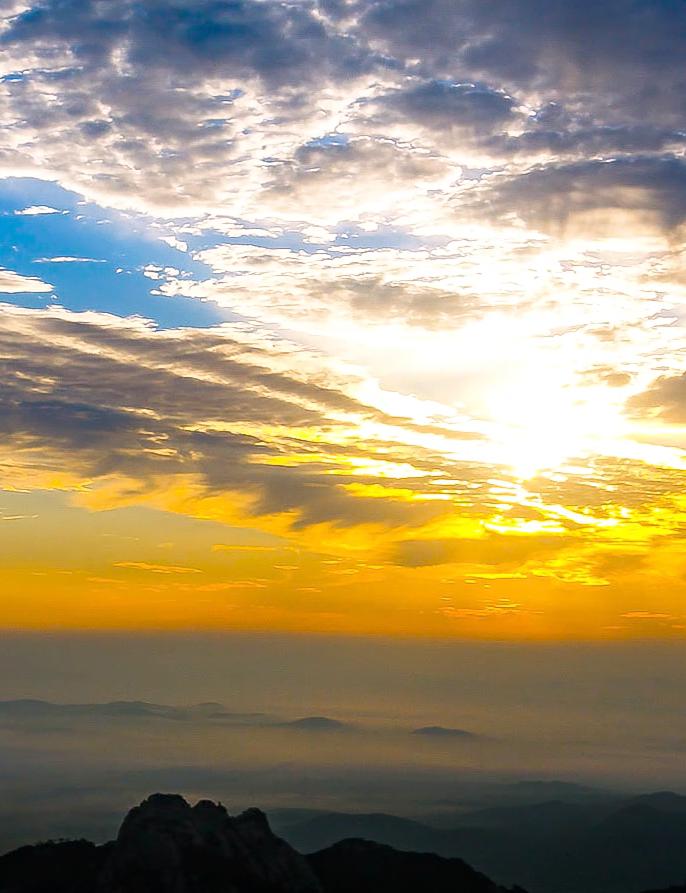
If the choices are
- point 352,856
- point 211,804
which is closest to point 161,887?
point 211,804

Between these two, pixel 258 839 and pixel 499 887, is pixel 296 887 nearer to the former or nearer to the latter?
pixel 258 839

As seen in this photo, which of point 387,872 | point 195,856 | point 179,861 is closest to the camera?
point 179,861

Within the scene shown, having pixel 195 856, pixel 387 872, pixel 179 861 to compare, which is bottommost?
pixel 387 872

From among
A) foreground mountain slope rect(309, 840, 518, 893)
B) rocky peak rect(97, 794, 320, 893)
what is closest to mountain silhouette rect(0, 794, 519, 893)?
rocky peak rect(97, 794, 320, 893)

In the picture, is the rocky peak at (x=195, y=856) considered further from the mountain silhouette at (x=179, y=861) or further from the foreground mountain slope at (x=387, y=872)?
the foreground mountain slope at (x=387, y=872)

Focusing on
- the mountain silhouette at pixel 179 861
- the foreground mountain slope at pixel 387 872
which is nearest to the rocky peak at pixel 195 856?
the mountain silhouette at pixel 179 861

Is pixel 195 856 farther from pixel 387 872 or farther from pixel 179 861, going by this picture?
pixel 387 872

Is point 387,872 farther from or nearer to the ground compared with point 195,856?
nearer to the ground

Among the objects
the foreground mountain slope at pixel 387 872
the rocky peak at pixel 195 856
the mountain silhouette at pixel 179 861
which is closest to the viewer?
the rocky peak at pixel 195 856

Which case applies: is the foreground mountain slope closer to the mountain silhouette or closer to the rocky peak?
the mountain silhouette

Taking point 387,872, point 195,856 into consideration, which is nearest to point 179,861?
point 195,856

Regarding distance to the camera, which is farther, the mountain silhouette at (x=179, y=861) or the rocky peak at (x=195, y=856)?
the mountain silhouette at (x=179, y=861)
